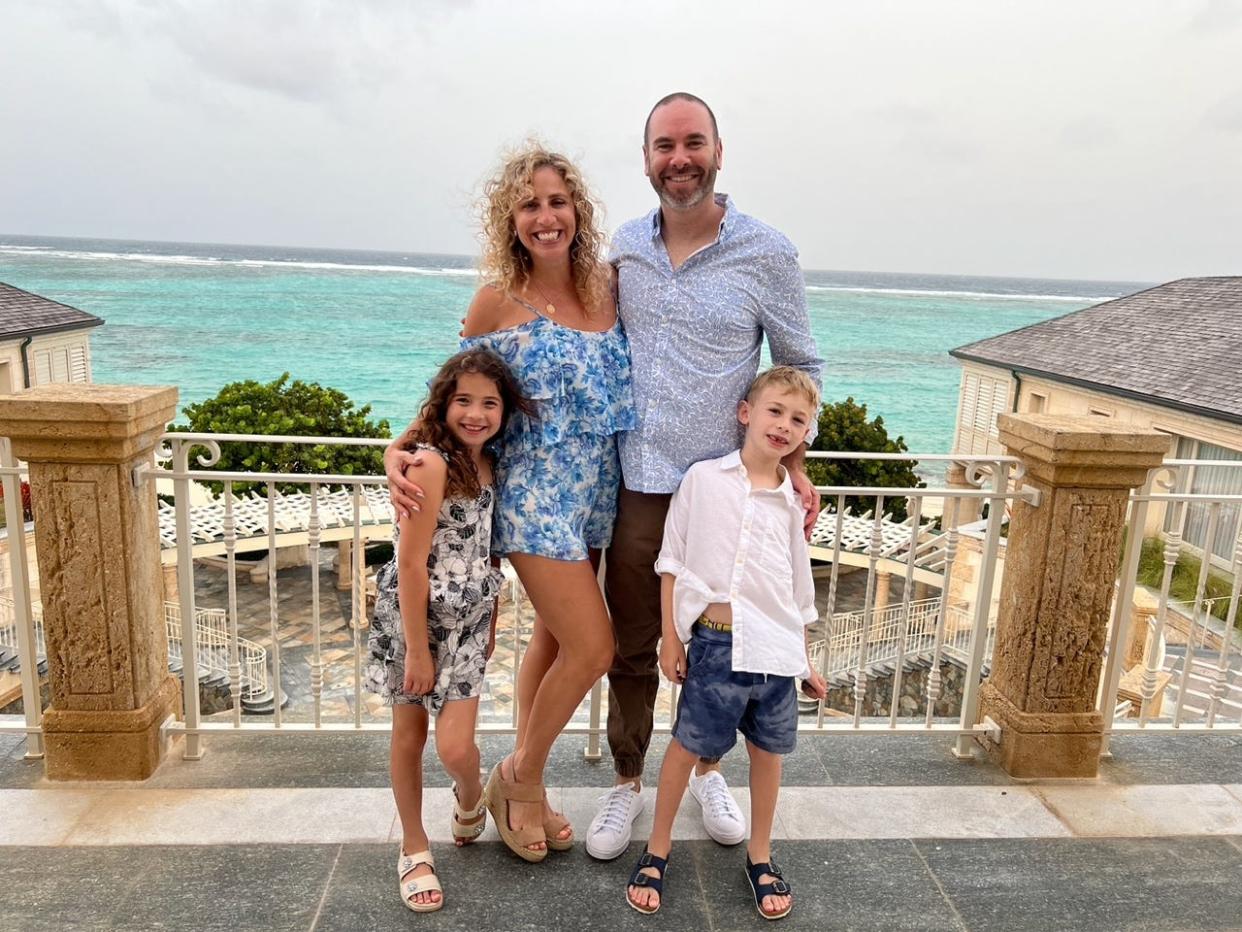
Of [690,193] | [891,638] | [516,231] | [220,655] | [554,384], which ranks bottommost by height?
[220,655]

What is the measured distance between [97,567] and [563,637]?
154 cm

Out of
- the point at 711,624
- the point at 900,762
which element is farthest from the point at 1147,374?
the point at 711,624

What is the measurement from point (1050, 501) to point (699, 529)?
4.48 feet

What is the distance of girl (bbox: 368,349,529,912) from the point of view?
2084mm

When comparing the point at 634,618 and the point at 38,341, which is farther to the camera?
the point at 38,341

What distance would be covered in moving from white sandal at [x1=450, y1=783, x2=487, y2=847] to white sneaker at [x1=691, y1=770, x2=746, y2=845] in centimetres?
65

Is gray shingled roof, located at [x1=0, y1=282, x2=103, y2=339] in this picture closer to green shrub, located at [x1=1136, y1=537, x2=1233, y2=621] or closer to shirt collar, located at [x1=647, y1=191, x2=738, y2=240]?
shirt collar, located at [x1=647, y1=191, x2=738, y2=240]

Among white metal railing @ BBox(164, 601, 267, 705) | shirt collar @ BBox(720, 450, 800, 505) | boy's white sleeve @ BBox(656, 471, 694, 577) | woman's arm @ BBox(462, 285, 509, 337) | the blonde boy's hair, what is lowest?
white metal railing @ BBox(164, 601, 267, 705)

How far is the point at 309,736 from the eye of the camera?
121 inches

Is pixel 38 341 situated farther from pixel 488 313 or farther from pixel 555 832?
pixel 555 832

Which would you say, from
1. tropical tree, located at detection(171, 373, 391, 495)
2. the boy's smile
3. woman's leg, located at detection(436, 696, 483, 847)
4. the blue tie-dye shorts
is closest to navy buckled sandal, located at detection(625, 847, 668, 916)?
the blue tie-dye shorts

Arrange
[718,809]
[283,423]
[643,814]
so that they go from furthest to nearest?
[283,423]
[643,814]
[718,809]

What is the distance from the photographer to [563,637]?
223cm

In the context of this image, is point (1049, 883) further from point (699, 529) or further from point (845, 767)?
point (699, 529)
